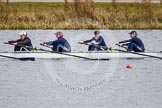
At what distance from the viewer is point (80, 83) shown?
3903 centimetres

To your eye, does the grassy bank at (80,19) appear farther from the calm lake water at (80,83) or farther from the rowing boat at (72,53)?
the rowing boat at (72,53)

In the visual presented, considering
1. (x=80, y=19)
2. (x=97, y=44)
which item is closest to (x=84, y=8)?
(x=80, y=19)

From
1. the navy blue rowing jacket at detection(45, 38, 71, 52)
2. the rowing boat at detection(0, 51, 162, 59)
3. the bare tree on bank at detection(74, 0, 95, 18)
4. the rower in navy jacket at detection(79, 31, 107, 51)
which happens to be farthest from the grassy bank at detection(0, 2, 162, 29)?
the rowing boat at detection(0, 51, 162, 59)

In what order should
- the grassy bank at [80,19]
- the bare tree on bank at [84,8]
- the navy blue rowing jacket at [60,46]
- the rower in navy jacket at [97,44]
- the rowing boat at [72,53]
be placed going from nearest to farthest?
the rowing boat at [72,53]
the navy blue rowing jacket at [60,46]
the rower in navy jacket at [97,44]
the grassy bank at [80,19]
the bare tree on bank at [84,8]

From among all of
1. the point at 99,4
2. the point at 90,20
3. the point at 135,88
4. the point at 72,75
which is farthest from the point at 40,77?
the point at 99,4

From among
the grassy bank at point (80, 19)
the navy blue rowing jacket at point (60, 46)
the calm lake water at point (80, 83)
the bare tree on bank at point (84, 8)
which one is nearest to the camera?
the calm lake water at point (80, 83)

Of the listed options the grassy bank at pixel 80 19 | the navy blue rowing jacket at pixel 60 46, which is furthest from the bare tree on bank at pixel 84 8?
the navy blue rowing jacket at pixel 60 46

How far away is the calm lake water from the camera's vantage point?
34.5 m

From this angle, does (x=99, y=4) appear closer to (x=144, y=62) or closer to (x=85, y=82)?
(x=144, y=62)

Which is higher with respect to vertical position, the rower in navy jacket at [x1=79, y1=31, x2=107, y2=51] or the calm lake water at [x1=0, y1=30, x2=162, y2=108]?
the rower in navy jacket at [x1=79, y1=31, x2=107, y2=51]

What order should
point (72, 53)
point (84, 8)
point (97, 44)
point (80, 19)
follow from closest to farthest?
point (72, 53), point (97, 44), point (84, 8), point (80, 19)

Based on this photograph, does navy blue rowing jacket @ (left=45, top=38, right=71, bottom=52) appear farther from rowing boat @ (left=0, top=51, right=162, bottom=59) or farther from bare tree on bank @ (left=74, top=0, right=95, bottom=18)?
bare tree on bank @ (left=74, top=0, right=95, bottom=18)

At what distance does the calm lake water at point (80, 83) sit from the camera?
3450cm

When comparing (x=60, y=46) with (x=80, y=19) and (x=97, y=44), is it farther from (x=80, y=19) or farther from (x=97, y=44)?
(x=80, y=19)
